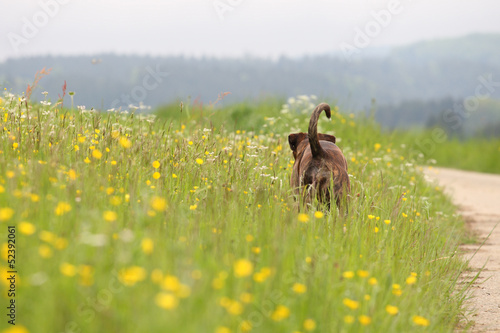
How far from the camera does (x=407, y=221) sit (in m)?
4.80

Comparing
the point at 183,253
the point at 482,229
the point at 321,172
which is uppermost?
the point at 321,172

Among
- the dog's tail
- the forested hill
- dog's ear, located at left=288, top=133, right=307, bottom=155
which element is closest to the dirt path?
the dog's tail

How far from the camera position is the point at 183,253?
258cm

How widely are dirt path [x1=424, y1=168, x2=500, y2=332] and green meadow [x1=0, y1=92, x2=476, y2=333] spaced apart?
0.26m

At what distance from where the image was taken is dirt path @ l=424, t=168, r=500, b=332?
166 inches

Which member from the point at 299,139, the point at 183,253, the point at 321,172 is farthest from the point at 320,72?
the point at 183,253

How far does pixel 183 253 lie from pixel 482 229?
6576 mm

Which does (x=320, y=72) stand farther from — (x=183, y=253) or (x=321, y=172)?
(x=183, y=253)

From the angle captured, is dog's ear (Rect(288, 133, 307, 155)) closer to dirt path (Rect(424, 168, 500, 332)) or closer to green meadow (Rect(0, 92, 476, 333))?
green meadow (Rect(0, 92, 476, 333))

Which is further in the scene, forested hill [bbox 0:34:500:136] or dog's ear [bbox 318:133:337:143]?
forested hill [bbox 0:34:500:136]

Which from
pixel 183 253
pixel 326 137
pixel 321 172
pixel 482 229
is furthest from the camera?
pixel 482 229

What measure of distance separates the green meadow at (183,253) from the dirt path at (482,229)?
26 centimetres

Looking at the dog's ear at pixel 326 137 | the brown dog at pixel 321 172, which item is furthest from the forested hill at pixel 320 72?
the brown dog at pixel 321 172

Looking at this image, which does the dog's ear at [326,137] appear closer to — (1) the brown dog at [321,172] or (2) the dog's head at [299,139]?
(2) the dog's head at [299,139]
